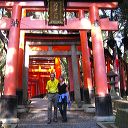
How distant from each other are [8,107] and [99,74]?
3659mm

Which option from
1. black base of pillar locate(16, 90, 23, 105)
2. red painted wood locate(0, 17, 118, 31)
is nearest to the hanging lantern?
red painted wood locate(0, 17, 118, 31)

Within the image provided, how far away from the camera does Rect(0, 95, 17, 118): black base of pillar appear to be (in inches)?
417

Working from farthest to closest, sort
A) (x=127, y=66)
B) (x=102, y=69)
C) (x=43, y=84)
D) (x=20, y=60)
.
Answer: (x=43, y=84) → (x=127, y=66) → (x=20, y=60) → (x=102, y=69)

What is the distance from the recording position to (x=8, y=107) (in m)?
10.7

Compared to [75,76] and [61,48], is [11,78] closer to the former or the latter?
[75,76]

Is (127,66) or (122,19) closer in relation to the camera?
(122,19)

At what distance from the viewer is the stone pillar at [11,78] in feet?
35.1

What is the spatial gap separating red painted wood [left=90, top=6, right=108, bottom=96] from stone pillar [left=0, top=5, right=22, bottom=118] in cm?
310

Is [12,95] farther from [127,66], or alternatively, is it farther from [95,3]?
[127,66]

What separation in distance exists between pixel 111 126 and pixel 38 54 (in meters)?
8.88

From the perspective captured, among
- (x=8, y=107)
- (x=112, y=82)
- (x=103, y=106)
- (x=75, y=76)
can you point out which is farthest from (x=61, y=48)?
(x=8, y=107)

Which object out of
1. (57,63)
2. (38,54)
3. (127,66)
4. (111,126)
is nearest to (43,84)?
(57,63)

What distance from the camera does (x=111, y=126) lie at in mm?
9227

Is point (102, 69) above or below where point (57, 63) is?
below
